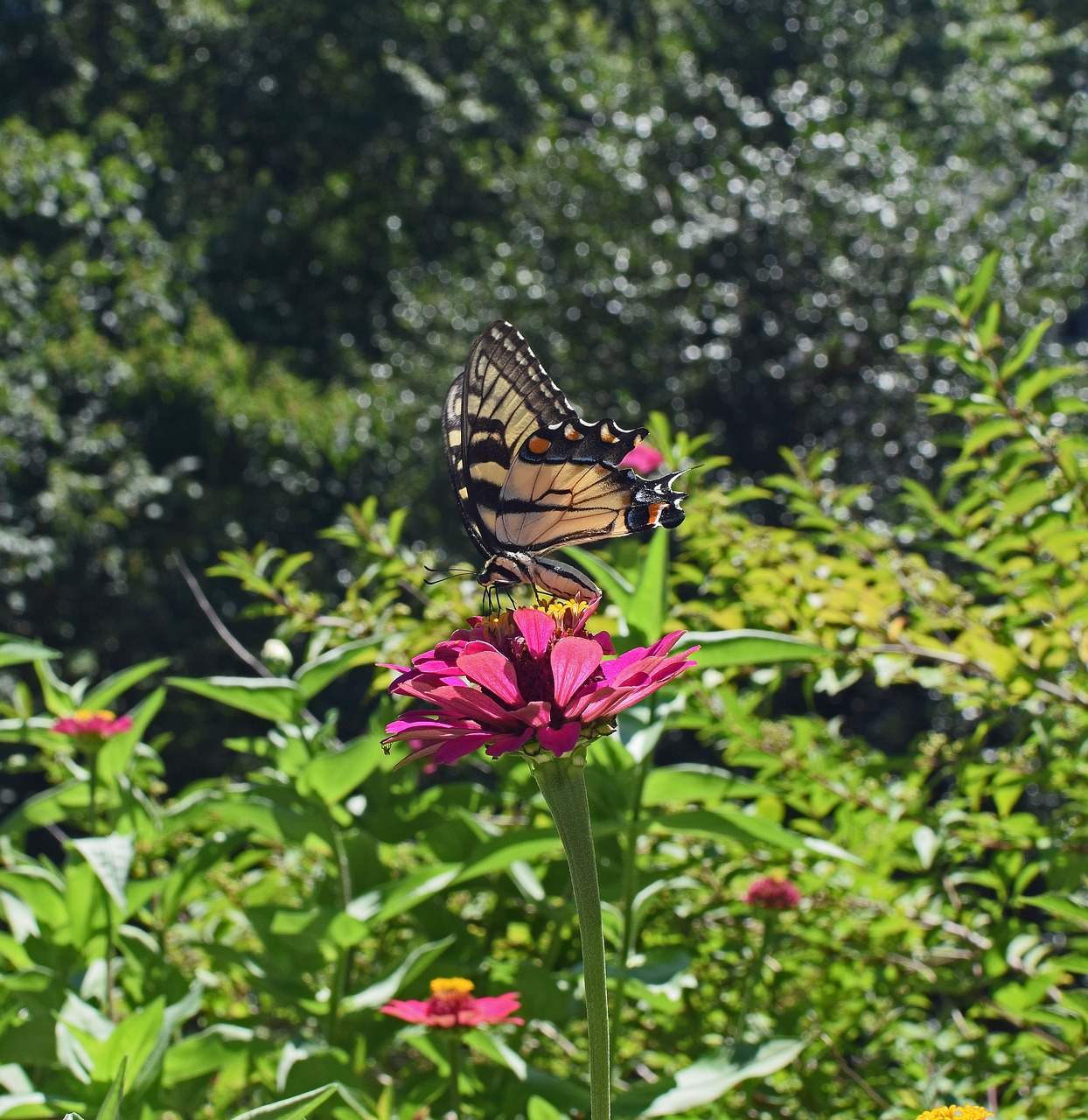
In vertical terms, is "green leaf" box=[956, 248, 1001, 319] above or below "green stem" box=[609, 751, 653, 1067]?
above

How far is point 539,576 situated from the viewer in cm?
117

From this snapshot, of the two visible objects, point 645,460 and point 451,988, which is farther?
point 645,460

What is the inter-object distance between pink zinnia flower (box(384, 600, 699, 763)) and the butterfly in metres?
0.52

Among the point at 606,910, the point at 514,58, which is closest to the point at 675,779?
the point at 606,910

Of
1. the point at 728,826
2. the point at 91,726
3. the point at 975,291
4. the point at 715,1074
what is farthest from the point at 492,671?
the point at 975,291

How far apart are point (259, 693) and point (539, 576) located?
1.57ft

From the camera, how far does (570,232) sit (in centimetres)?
746

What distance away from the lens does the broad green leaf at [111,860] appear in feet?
4.39

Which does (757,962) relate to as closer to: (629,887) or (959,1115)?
(629,887)

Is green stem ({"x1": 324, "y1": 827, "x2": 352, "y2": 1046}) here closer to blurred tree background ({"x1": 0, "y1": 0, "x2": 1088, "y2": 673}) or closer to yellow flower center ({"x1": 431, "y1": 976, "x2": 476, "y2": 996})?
yellow flower center ({"x1": 431, "y1": 976, "x2": 476, "y2": 996})

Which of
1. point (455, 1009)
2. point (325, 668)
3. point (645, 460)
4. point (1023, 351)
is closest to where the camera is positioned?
point (455, 1009)

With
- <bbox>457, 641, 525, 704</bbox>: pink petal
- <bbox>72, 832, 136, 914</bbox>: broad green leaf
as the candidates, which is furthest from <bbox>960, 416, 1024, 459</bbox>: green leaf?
<bbox>72, 832, 136, 914</bbox>: broad green leaf

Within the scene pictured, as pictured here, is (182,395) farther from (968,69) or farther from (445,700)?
(445,700)

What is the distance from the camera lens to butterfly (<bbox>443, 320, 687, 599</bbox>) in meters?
1.36
